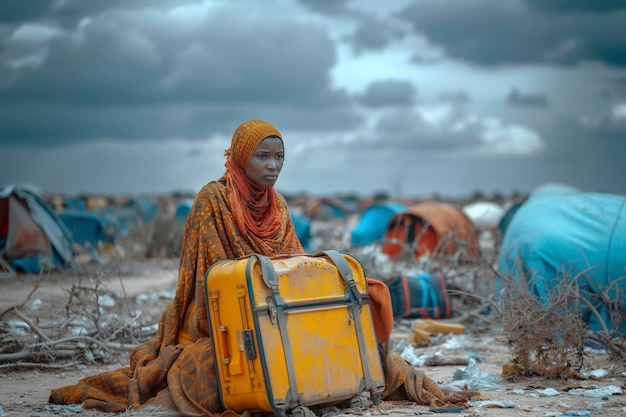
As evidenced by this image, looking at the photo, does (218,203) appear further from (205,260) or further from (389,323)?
(389,323)

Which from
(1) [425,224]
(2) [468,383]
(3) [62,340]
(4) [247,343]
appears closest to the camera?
(4) [247,343]

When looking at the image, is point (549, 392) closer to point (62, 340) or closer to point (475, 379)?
point (475, 379)

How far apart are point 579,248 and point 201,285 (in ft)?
13.7

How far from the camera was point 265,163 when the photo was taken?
4617 mm

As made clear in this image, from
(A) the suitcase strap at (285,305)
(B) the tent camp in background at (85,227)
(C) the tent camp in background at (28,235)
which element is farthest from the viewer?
(B) the tent camp in background at (85,227)

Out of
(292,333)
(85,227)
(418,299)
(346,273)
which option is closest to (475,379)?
(346,273)

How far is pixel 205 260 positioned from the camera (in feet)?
14.8

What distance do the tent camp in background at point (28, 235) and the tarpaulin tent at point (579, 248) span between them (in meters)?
7.45

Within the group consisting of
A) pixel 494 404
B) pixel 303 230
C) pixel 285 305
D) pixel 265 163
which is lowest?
pixel 494 404

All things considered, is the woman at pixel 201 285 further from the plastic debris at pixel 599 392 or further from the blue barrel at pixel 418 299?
the blue barrel at pixel 418 299

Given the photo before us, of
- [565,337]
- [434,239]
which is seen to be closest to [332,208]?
[434,239]

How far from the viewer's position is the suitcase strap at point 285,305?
386 centimetres

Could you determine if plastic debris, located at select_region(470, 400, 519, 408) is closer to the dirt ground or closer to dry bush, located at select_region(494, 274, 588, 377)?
the dirt ground

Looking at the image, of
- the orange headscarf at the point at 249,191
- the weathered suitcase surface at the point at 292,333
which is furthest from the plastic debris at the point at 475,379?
the orange headscarf at the point at 249,191
